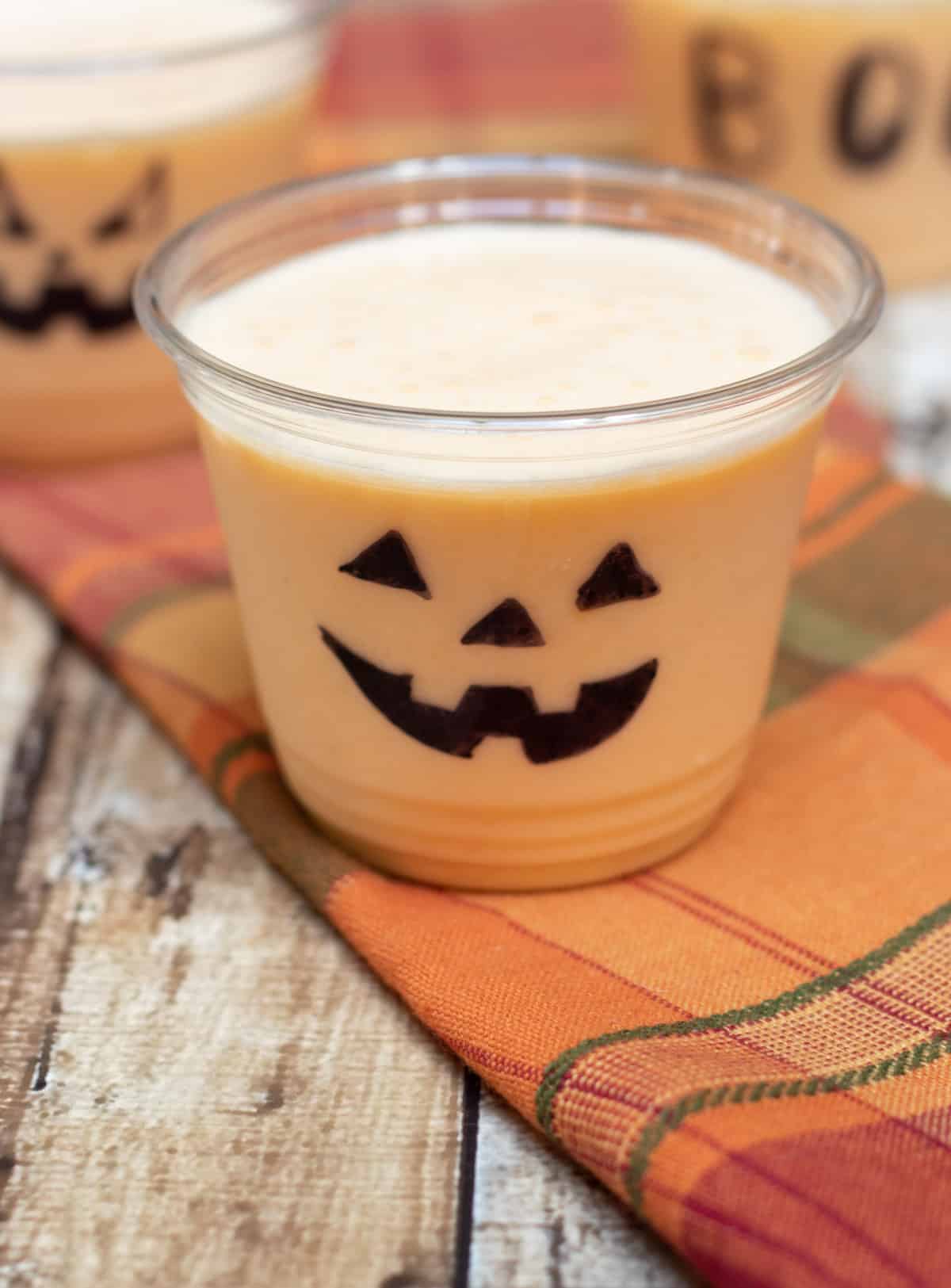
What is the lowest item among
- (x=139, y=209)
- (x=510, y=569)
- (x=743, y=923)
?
(x=743, y=923)

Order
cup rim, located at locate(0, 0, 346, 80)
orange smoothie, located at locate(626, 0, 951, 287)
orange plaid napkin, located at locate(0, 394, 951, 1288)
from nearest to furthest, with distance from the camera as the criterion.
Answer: orange plaid napkin, located at locate(0, 394, 951, 1288) → cup rim, located at locate(0, 0, 346, 80) → orange smoothie, located at locate(626, 0, 951, 287)

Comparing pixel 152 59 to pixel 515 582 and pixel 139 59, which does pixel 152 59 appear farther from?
pixel 515 582

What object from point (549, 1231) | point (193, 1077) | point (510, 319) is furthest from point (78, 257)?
point (549, 1231)

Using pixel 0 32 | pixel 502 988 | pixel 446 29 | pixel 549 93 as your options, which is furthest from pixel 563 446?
pixel 446 29

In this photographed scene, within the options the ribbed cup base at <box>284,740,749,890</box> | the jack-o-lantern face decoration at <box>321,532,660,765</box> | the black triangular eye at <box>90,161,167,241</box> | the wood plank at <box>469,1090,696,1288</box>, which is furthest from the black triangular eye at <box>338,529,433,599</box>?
the black triangular eye at <box>90,161,167,241</box>

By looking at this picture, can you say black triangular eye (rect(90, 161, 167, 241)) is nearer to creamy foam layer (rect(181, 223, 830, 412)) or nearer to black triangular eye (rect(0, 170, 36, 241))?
black triangular eye (rect(0, 170, 36, 241))

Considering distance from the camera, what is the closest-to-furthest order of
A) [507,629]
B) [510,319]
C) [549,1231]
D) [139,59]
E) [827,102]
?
[549,1231] < [507,629] < [510,319] < [139,59] < [827,102]
